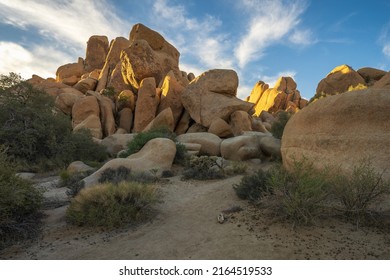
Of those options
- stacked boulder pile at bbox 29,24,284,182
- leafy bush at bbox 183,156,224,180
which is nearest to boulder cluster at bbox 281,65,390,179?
leafy bush at bbox 183,156,224,180

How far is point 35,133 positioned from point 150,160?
9.55 metres

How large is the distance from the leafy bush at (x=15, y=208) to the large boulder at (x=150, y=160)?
3672 millimetres

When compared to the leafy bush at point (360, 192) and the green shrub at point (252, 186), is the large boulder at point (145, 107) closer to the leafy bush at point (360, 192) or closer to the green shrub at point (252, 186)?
the green shrub at point (252, 186)

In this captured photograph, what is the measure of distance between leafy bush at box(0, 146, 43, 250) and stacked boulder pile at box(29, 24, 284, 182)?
443 inches

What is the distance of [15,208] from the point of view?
263 inches

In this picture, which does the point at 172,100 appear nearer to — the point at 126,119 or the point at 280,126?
the point at 126,119

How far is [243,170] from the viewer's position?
12844 millimetres

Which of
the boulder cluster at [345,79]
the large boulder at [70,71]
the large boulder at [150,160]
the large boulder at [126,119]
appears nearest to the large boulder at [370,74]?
the boulder cluster at [345,79]

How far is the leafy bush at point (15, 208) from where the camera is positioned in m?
5.99

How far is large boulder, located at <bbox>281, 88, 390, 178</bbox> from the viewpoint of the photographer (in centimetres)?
759

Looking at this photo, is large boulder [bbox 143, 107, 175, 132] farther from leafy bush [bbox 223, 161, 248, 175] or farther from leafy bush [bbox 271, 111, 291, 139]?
leafy bush [bbox 223, 161, 248, 175]

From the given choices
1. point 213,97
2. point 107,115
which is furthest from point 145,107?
point 213,97

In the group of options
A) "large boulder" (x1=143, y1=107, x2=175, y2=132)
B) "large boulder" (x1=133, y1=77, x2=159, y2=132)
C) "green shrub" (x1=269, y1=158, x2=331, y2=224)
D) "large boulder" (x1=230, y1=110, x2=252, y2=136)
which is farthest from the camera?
"large boulder" (x1=133, y1=77, x2=159, y2=132)

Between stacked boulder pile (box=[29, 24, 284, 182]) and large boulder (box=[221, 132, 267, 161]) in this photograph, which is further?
stacked boulder pile (box=[29, 24, 284, 182])
